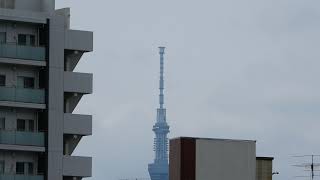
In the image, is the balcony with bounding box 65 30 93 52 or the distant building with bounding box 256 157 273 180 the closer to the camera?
the distant building with bounding box 256 157 273 180

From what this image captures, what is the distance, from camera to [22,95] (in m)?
81.9

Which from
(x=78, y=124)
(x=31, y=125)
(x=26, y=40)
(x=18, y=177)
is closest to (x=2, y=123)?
(x=31, y=125)

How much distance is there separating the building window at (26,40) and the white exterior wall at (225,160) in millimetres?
13881

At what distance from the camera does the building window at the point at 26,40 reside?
83.6 metres

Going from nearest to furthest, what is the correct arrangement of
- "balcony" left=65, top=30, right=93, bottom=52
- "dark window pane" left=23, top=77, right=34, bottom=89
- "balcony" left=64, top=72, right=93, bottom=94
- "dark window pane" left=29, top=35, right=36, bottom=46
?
"dark window pane" left=23, top=77, right=34, bottom=89 < "balcony" left=64, top=72, right=93, bottom=94 < "balcony" left=65, top=30, right=93, bottom=52 < "dark window pane" left=29, top=35, right=36, bottom=46

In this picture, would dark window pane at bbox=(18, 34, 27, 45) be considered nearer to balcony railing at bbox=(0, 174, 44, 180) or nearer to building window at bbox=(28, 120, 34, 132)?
building window at bbox=(28, 120, 34, 132)

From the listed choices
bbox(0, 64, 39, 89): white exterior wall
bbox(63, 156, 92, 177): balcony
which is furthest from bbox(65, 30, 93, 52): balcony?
bbox(63, 156, 92, 177): balcony

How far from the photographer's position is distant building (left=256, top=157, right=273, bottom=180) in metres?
82.4

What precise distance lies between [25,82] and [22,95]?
→ 174 cm

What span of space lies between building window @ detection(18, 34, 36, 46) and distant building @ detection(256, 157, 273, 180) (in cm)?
1751

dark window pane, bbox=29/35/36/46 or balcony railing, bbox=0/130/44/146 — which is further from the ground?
dark window pane, bbox=29/35/36/46

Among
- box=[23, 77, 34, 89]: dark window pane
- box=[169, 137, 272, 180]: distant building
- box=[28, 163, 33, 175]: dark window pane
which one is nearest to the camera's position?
box=[169, 137, 272, 180]: distant building

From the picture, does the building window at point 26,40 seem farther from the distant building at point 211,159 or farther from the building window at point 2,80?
the distant building at point 211,159

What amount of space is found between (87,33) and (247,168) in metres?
14.6
